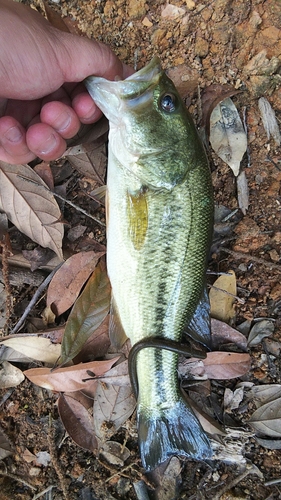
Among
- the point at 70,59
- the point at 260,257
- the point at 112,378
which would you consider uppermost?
the point at 70,59

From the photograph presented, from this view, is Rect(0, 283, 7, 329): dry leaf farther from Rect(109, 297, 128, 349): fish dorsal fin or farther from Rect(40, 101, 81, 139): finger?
Rect(40, 101, 81, 139): finger

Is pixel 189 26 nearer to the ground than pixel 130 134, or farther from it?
farther from it

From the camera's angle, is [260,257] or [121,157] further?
[260,257]

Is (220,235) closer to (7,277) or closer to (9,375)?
(7,277)

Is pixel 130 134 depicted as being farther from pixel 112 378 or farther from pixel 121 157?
pixel 112 378

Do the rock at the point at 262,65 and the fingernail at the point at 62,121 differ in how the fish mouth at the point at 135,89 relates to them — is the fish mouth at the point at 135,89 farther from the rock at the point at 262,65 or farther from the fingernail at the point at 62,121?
the rock at the point at 262,65

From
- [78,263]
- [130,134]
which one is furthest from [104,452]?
[130,134]
